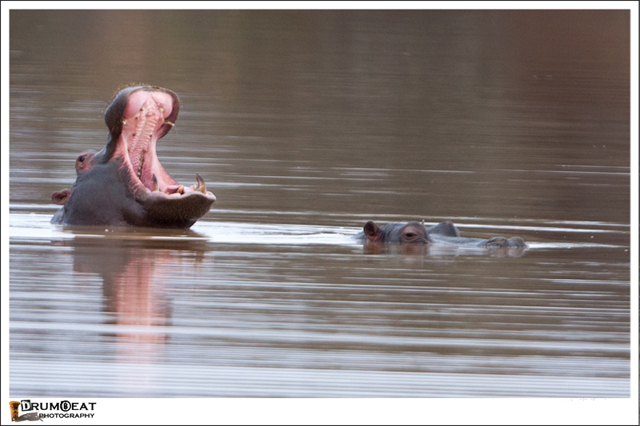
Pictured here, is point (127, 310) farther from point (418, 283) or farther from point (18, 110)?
point (18, 110)

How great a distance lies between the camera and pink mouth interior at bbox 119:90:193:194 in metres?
7.44

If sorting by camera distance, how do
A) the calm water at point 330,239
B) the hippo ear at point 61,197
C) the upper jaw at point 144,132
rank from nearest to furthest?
the calm water at point 330,239 < the upper jaw at point 144,132 < the hippo ear at point 61,197

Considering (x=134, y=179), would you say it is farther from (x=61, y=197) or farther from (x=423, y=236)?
(x=423, y=236)

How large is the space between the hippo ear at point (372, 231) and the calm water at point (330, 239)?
0.10m

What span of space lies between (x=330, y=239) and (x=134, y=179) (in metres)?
1.32

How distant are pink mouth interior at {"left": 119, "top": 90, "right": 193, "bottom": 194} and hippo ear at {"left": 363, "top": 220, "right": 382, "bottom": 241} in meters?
1.15

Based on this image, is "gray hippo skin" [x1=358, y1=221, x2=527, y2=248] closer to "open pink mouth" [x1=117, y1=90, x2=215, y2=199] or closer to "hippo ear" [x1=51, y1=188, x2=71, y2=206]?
"open pink mouth" [x1=117, y1=90, x2=215, y2=199]

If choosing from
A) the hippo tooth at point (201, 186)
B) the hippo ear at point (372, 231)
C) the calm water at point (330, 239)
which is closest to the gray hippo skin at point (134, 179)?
the hippo tooth at point (201, 186)

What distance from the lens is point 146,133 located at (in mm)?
7598

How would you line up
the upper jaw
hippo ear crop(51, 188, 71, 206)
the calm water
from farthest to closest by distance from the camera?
hippo ear crop(51, 188, 71, 206), the upper jaw, the calm water

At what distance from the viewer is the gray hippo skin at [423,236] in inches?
295

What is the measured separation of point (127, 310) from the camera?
5.57 m

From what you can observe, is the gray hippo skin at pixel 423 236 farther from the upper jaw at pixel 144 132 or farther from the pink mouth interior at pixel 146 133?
the pink mouth interior at pixel 146 133

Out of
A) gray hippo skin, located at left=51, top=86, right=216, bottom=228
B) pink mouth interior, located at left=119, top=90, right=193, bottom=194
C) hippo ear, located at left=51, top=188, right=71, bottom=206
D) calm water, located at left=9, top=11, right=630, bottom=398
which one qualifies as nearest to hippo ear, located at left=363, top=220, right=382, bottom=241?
calm water, located at left=9, top=11, right=630, bottom=398
